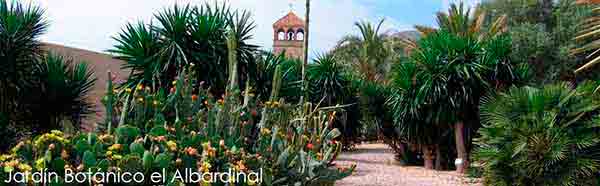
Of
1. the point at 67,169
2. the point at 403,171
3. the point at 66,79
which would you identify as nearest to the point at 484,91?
the point at 403,171

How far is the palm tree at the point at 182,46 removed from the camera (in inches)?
306

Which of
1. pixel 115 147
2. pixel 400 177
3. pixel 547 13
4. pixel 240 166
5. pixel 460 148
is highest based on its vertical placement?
pixel 547 13

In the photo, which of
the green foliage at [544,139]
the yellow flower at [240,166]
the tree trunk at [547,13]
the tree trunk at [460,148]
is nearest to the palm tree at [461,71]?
the tree trunk at [460,148]

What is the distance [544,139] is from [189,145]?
16.5 ft

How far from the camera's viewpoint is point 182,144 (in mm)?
3832

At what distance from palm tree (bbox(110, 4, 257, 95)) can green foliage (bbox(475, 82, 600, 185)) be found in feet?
11.9

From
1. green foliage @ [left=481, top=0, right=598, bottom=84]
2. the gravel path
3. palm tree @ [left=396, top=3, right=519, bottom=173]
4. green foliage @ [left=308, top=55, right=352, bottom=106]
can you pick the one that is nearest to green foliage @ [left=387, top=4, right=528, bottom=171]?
palm tree @ [left=396, top=3, right=519, bottom=173]

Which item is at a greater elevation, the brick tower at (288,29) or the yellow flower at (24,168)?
the brick tower at (288,29)

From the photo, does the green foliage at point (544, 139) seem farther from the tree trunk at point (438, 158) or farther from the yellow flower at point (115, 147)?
the yellow flower at point (115, 147)

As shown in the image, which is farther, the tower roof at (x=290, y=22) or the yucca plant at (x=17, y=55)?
the tower roof at (x=290, y=22)

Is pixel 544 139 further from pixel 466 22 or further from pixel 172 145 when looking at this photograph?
pixel 466 22

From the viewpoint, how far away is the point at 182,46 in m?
7.82

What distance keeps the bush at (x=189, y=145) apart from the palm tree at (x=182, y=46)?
2.53m

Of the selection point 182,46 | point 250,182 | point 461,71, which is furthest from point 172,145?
point 461,71
